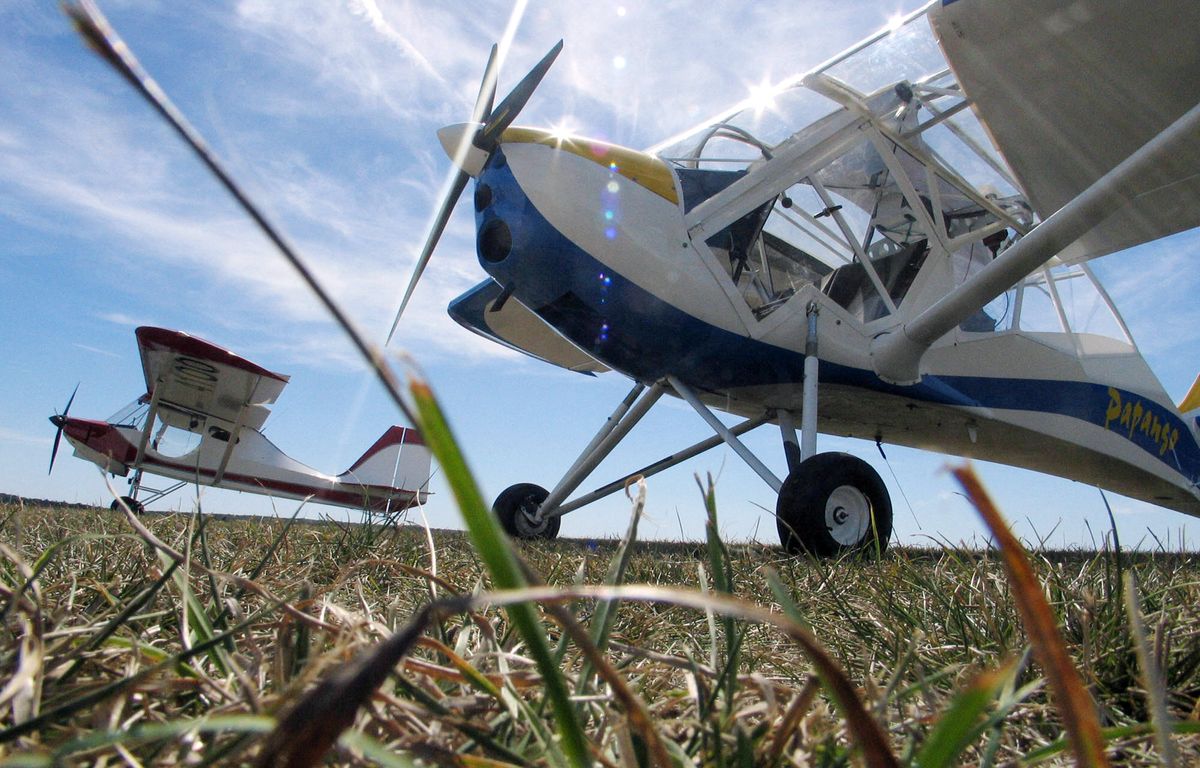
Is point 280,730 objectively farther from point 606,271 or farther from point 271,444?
point 271,444

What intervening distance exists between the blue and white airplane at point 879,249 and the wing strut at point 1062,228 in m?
0.01

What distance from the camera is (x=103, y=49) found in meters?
0.18

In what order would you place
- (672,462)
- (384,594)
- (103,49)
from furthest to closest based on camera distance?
1. (672,462)
2. (384,594)
3. (103,49)

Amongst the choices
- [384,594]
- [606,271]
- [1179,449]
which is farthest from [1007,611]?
[1179,449]

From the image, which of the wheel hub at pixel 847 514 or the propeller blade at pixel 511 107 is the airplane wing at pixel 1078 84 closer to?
the wheel hub at pixel 847 514

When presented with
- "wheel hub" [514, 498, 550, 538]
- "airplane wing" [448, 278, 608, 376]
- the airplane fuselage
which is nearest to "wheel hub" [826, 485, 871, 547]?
the airplane fuselage

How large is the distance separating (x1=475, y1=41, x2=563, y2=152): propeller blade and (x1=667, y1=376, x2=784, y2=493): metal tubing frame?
6.25ft

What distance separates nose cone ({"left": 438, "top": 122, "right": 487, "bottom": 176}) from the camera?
179 inches

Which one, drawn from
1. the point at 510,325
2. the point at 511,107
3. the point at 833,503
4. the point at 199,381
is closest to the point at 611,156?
the point at 511,107

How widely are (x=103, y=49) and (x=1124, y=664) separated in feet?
3.44

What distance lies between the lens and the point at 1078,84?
4316 millimetres

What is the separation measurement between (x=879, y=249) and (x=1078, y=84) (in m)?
1.92

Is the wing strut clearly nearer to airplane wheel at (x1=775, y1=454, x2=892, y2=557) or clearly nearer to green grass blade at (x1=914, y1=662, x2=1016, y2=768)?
airplane wheel at (x1=775, y1=454, x2=892, y2=557)

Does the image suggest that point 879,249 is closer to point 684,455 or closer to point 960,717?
point 684,455
